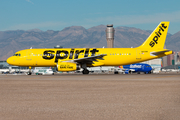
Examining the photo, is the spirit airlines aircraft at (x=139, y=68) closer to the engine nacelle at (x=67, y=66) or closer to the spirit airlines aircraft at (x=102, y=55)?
the spirit airlines aircraft at (x=102, y=55)

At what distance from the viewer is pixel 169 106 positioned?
10.2 m

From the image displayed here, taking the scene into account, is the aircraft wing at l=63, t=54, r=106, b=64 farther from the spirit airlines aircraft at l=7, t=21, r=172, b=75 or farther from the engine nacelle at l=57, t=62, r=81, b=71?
the engine nacelle at l=57, t=62, r=81, b=71

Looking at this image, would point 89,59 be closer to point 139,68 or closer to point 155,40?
point 155,40

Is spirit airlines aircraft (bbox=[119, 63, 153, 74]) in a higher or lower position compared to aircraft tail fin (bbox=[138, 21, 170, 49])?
lower

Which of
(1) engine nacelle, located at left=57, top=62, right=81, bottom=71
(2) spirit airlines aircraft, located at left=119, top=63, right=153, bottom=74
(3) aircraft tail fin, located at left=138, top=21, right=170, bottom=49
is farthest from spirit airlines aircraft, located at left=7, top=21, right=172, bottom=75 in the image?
(2) spirit airlines aircraft, located at left=119, top=63, right=153, bottom=74

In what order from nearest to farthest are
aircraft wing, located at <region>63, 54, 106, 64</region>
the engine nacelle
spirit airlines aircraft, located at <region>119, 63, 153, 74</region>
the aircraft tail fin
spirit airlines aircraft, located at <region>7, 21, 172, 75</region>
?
the engine nacelle
aircraft wing, located at <region>63, 54, 106, 64</region>
spirit airlines aircraft, located at <region>7, 21, 172, 75</region>
the aircraft tail fin
spirit airlines aircraft, located at <region>119, 63, 153, 74</region>

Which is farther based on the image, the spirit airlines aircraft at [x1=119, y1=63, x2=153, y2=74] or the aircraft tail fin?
the spirit airlines aircraft at [x1=119, y1=63, x2=153, y2=74]

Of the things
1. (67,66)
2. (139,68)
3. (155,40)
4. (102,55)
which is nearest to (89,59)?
(102,55)

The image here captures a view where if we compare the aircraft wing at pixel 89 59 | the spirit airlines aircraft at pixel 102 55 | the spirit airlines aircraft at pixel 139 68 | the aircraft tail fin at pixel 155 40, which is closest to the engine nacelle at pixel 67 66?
the spirit airlines aircraft at pixel 102 55

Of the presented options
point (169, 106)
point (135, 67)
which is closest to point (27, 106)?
point (169, 106)

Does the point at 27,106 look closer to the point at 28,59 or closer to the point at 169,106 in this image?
the point at 169,106

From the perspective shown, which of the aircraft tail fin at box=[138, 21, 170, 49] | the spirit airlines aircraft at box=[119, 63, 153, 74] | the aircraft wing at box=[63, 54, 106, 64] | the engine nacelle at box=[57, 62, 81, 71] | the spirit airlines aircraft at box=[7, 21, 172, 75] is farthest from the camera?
the spirit airlines aircraft at box=[119, 63, 153, 74]

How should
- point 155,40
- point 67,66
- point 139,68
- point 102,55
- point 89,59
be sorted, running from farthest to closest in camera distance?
point 139,68, point 155,40, point 89,59, point 102,55, point 67,66

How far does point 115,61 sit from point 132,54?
3073 mm
